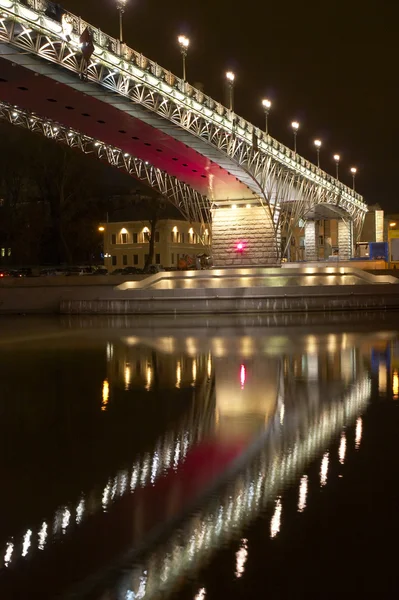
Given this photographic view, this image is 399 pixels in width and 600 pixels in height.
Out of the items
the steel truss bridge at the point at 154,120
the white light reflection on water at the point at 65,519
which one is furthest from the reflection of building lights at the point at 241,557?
the steel truss bridge at the point at 154,120

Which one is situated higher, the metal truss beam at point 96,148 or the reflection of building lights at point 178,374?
the metal truss beam at point 96,148

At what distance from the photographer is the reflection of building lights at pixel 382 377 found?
1100 centimetres

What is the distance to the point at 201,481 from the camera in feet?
20.2

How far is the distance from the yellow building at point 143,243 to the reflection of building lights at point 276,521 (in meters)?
66.0

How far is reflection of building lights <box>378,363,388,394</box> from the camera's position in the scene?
1100cm

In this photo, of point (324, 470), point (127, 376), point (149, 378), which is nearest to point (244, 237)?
point (127, 376)

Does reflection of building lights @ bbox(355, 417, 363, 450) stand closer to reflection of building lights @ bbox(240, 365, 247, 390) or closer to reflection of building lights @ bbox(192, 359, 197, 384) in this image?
reflection of building lights @ bbox(240, 365, 247, 390)

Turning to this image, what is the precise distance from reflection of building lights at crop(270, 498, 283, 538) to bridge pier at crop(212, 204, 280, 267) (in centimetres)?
4127

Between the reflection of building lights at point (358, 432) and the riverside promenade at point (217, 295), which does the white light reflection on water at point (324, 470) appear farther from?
the riverside promenade at point (217, 295)

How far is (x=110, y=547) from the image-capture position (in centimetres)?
472

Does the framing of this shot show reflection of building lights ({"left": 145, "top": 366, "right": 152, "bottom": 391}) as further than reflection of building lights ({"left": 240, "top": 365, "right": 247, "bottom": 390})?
No

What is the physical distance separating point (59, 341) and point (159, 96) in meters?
14.8

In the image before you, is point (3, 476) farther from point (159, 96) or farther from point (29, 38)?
point (159, 96)

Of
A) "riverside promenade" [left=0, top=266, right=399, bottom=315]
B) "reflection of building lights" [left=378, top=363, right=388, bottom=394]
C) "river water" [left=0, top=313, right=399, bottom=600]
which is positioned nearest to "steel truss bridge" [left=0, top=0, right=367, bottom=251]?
"riverside promenade" [left=0, top=266, right=399, bottom=315]
